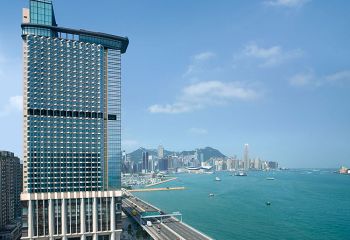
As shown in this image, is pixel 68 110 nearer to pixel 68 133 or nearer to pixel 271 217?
pixel 68 133

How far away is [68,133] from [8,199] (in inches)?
1542

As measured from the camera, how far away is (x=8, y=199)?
306 ft

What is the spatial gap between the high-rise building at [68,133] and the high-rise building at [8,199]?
2405 centimetres

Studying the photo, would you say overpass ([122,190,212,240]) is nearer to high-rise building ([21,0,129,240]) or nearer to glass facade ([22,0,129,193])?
high-rise building ([21,0,129,240])

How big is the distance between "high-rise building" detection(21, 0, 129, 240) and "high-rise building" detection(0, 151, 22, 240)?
2405cm

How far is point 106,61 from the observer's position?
7906 centimetres

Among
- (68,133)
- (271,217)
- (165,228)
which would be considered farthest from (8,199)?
(271,217)

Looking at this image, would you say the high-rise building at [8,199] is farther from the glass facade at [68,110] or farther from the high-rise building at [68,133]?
the glass facade at [68,110]

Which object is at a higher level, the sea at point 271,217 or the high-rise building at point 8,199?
the high-rise building at point 8,199

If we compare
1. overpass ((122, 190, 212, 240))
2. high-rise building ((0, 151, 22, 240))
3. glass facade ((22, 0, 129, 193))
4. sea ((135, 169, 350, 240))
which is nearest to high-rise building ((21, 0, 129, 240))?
glass facade ((22, 0, 129, 193))

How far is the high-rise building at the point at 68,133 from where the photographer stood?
66.8 m

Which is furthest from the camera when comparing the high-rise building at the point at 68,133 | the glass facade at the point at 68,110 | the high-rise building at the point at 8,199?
the high-rise building at the point at 8,199

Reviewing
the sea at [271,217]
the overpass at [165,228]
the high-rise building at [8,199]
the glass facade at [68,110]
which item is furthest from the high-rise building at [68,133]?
the sea at [271,217]

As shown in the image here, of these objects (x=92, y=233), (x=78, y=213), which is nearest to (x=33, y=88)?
(x=78, y=213)
